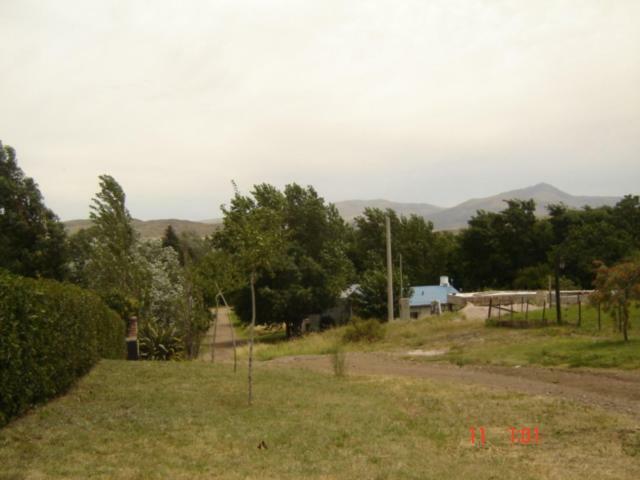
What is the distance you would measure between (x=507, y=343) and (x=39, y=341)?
16.6m

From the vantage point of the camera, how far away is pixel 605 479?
669cm

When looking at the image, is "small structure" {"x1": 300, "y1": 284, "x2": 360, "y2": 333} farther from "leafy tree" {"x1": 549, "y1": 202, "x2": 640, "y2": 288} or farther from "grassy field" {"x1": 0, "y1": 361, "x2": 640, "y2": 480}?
"grassy field" {"x1": 0, "y1": 361, "x2": 640, "y2": 480}

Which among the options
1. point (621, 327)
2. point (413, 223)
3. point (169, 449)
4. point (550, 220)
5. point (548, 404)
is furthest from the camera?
point (413, 223)

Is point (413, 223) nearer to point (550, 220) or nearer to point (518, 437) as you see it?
point (550, 220)

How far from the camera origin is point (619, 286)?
17.7m

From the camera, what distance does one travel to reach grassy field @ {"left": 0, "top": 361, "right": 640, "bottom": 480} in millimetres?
6727

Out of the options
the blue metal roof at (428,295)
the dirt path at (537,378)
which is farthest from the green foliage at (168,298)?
the blue metal roof at (428,295)

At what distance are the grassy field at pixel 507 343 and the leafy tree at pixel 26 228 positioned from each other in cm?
1274

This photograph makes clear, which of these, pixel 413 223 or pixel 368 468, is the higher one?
pixel 413 223

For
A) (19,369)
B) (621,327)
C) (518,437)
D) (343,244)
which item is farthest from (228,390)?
(343,244)

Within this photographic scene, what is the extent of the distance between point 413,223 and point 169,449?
200 ft

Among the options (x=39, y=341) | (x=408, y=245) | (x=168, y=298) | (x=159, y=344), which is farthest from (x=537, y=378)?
(x=408, y=245)
